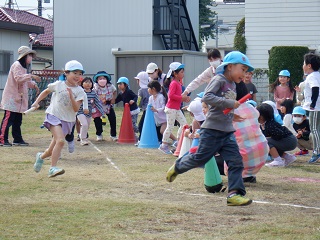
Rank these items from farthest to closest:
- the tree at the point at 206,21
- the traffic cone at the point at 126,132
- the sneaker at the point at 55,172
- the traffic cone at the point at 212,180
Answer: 1. the tree at the point at 206,21
2. the traffic cone at the point at 126,132
3. the sneaker at the point at 55,172
4. the traffic cone at the point at 212,180

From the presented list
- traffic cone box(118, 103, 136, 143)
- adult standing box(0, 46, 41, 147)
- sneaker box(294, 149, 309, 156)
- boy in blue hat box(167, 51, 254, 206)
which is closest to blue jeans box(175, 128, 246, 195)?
boy in blue hat box(167, 51, 254, 206)

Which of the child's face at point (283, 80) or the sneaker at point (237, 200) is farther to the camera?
the child's face at point (283, 80)

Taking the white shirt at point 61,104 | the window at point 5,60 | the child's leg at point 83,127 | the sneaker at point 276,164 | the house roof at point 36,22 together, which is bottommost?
the sneaker at point 276,164

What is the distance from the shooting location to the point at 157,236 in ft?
20.8

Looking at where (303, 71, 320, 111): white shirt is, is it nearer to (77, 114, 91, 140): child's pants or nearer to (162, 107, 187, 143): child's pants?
(162, 107, 187, 143): child's pants

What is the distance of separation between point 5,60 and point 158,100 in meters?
19.1

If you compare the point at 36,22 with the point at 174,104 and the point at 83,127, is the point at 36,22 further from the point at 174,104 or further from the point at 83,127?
the point at 174,104

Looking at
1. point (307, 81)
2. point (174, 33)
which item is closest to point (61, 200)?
point (307, 81)

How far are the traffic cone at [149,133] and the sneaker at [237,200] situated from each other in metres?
6.94

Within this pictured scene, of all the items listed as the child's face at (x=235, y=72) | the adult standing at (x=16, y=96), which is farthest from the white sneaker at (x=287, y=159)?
the adult standing at (x=16, y=96)

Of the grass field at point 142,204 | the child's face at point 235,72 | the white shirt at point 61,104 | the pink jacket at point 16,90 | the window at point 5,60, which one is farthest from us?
the window at point 5,60

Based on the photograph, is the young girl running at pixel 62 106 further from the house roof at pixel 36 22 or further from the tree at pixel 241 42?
the house roof at pixel 36 22

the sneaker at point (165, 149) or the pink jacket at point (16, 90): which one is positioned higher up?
the pink jacket at point (16, 90)

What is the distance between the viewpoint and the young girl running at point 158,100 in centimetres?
1424
